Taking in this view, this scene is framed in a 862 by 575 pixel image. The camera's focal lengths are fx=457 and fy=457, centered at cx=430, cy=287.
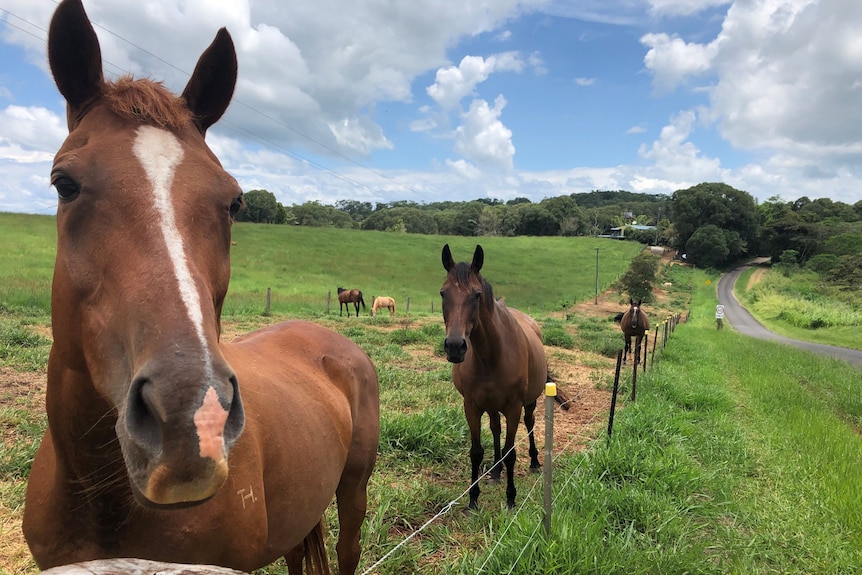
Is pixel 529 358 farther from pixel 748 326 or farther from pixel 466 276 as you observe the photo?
pixel 748 326

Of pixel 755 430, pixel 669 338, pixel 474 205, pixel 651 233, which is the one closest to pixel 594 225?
pixel 651 233

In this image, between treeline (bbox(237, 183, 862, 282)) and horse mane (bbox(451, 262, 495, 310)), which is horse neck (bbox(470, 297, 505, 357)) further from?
treeline (bbox(237, 183, 862, 282))

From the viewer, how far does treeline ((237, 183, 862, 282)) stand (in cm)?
5547

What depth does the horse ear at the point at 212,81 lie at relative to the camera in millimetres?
1648

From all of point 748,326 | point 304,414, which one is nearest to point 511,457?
point 304,414

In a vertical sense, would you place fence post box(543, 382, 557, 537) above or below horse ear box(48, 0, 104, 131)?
below

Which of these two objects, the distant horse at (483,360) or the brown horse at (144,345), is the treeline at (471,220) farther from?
the brown horse at (144,345)

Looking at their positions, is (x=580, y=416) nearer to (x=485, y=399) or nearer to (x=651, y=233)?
(x=485, y=399)

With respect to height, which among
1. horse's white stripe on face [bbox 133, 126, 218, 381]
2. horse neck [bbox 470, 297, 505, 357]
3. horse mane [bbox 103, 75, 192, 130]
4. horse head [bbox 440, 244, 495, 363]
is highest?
horse mane [bbox 103, 75, 192, 130]

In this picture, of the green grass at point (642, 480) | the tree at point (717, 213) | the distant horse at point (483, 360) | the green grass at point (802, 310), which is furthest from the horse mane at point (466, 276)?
the tree at point (717, 213)

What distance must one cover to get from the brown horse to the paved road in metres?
19.7

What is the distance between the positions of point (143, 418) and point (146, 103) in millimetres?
995

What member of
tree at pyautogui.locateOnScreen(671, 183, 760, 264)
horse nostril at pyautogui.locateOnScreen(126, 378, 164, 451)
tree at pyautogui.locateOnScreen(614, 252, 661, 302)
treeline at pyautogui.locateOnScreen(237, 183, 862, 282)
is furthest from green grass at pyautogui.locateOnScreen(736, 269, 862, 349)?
horse nostril at pyautogui.locateOnScreen(126, 378, 164, 451)

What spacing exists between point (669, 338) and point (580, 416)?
11.1m
